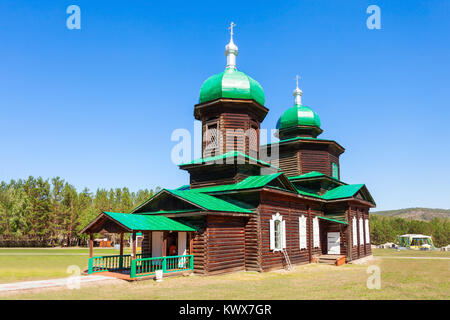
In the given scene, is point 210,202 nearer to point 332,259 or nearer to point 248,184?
point 248,184

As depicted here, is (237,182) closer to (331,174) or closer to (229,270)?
(229,270)

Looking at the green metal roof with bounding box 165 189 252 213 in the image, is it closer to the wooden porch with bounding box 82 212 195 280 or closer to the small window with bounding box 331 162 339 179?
the wooden porch with bounding box 82 212 195 280

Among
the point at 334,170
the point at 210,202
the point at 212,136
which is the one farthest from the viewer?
the point at 334,170

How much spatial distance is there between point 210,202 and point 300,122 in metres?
15.2

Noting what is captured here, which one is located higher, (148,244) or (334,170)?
(334,170)

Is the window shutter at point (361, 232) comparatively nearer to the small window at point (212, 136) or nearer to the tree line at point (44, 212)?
the small window at point (212, 136)

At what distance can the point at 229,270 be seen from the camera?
16406 millimetres

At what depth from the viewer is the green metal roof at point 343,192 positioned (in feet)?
81.4

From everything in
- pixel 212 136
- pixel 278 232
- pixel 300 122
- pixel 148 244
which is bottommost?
pixel 148 244

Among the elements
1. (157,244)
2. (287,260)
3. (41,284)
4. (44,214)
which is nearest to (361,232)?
(287,260)

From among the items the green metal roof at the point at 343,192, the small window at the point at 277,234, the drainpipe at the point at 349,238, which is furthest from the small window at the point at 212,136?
the drainpipe at the point at 349,238

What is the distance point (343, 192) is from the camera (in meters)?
25.6

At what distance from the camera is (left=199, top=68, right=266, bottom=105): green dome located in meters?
21.4

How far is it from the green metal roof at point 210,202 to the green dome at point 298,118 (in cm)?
1372
